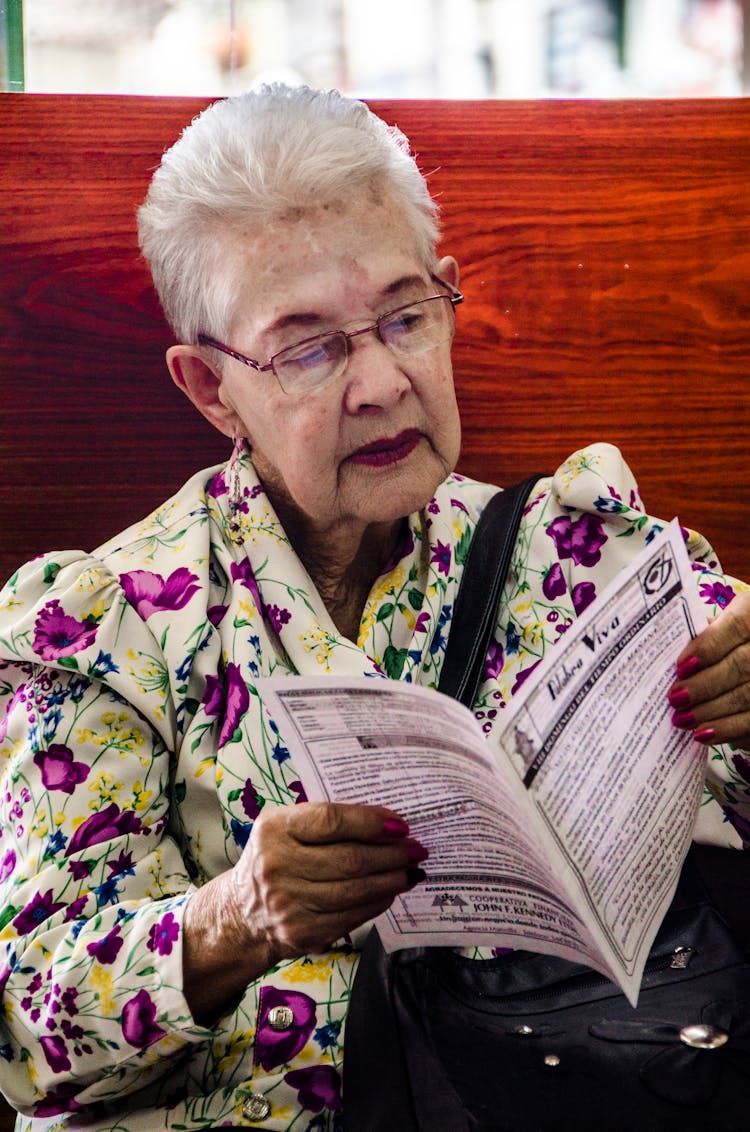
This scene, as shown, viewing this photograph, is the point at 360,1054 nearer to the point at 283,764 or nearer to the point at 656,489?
the point at 283,764

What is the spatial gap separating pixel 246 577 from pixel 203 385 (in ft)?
0.84

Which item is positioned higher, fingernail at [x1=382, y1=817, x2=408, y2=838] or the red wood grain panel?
the red wood grain panel

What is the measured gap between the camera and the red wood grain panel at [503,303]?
1548 mm

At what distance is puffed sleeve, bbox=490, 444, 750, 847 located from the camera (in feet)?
4.25

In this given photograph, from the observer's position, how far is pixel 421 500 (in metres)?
1.23

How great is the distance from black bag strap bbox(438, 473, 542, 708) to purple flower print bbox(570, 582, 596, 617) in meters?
0.09

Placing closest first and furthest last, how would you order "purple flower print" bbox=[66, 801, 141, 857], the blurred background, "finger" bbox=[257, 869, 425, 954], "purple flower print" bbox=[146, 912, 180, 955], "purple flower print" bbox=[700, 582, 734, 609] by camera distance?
"finger" bbox=[257, 869, 425, 954] < "purple flower print" bbox=[146, 912, 180, 955] < "purple flower print" bbox=[66, 801, 141, 857] < "purple flower print" bbox=[700, 582, 734, 609] < the blurred background

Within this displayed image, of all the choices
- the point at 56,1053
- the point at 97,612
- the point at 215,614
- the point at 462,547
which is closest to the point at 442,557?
the point at 462,547

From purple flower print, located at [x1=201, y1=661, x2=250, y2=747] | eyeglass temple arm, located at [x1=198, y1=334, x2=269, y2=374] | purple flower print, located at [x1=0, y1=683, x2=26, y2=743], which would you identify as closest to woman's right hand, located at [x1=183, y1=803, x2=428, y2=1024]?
purple flower print, located at [x1=201, y1=661, x2=250, y2=747]

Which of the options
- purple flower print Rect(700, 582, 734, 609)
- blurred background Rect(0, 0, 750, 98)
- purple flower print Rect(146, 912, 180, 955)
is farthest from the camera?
blurred background Rect(0, 0, 750, 98)

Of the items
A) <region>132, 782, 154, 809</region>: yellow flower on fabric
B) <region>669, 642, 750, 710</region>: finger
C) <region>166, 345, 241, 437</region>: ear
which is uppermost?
<region>166, 345, 241, 437</region>: ear

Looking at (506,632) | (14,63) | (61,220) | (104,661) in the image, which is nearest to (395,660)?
(506,632)

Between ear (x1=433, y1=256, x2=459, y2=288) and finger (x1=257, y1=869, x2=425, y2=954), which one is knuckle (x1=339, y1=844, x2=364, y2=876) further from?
ear (x1=433, y1=256, x2=459, y2=288)

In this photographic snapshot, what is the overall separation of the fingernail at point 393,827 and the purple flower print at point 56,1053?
0.38m
